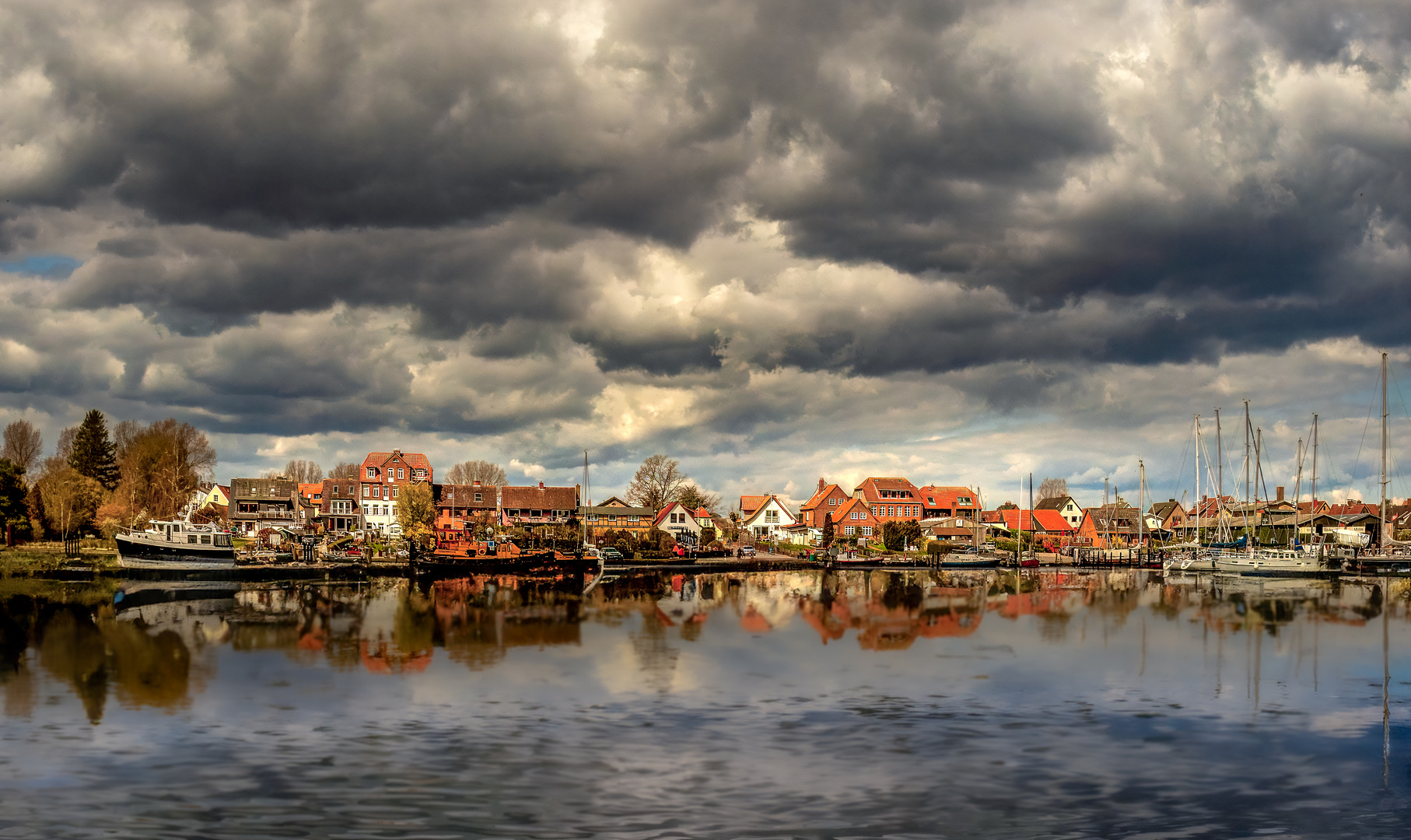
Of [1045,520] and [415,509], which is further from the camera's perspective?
[1045,520]

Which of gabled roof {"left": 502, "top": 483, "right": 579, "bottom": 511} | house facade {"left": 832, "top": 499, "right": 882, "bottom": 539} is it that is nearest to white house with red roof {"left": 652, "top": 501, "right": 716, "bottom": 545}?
gabled roof {"left": 502, "top": 483, "right": 579, "bottom": 511}

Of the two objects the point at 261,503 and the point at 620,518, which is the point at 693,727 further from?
the point at 261,503

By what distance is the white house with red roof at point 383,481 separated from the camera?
137 metres

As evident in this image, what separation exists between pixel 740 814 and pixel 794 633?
27.6 m

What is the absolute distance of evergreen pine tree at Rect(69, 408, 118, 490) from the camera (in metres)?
129

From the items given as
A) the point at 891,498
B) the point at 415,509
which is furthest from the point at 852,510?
the point at 415,509

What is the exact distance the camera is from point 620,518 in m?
136

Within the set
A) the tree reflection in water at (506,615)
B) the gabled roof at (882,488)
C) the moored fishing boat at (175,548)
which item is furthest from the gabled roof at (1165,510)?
the moored fishing boat at (175,548)

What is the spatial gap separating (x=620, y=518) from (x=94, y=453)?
68064mm

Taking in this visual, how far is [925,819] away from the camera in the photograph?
19828 mm

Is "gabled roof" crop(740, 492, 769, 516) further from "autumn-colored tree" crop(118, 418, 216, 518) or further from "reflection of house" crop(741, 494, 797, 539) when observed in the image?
"autumn-colored tree" crop(118, 418, 216, 518)

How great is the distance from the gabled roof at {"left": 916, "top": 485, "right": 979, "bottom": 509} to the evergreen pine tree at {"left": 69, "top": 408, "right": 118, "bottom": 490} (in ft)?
371

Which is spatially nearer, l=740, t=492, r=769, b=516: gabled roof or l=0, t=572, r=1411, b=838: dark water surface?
l=0, t=572, r=1411, b=838: dark water surface

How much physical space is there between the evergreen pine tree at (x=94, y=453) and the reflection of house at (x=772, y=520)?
8892 cm
